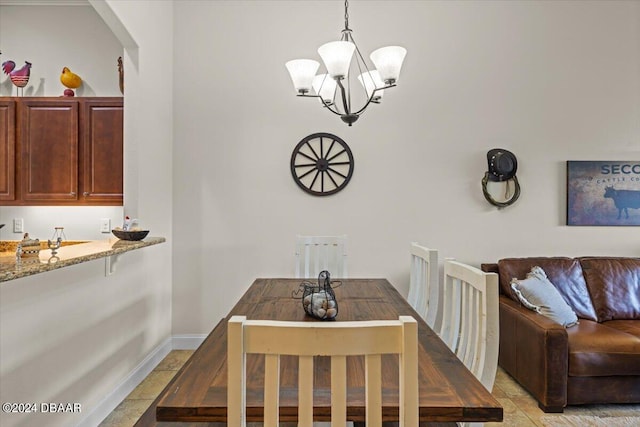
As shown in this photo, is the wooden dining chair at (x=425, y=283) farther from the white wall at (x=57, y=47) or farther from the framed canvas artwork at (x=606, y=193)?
the white wall at (x=57, y=47)

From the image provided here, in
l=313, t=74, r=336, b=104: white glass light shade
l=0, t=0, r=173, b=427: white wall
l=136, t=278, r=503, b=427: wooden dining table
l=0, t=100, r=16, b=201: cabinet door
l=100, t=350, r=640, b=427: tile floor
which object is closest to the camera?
l=136, t=278, r=503, b=427: wooden dining table

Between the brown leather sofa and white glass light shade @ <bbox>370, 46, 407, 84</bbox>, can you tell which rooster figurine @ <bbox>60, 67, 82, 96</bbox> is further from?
the brown leather sofa

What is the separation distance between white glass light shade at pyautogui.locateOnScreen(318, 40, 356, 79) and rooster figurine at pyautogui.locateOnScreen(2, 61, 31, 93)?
8.72 feet

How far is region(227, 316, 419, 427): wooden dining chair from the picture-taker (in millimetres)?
849

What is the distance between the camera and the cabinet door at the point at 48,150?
2.87 metres

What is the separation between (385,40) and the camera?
3.52 meters

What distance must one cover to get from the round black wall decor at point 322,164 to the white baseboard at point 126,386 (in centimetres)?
183

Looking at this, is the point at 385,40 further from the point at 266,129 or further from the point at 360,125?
the point at 266,129

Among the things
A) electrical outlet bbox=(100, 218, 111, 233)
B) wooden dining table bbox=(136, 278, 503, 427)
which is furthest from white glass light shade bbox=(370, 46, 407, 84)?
electrical outlet bbox=(100, 218, 111, 233)

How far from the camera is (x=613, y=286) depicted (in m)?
3.04

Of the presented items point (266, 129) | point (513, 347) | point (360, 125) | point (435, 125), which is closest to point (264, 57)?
point (266, 129)

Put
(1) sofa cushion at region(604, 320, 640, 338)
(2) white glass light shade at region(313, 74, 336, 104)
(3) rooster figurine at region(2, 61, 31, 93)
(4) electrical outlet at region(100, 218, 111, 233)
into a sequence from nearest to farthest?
(2) white glass light shade at region(313, 74, 336, 104) < (1) sofa cushion at region(604, 320, 640, 338) < (3) rooster figurine at region(2, 61, 31, 93) < (4) electrical outlet at region(100, 218, 111, 233)

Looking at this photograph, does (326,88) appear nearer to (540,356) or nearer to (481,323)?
(481,323)

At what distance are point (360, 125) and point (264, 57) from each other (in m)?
1.06
